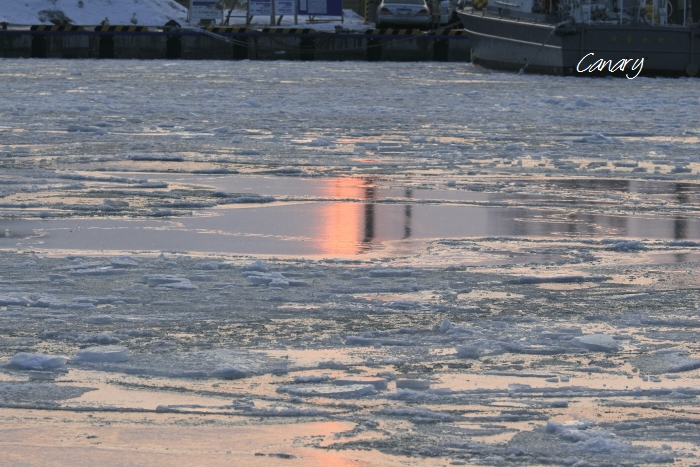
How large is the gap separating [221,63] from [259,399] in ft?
101

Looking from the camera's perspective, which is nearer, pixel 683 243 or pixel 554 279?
pixel 554 279

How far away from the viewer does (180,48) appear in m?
37.5

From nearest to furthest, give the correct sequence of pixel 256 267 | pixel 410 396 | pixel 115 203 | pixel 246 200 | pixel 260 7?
1. pixel 410 396
2. pixel 256 267
3. pixel 115 203
4. pixel 246 200
5. pixel 260 7

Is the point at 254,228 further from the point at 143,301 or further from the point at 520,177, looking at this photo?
the point at 520,177

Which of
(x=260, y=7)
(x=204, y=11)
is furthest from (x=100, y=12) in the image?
(x=204, y=11)

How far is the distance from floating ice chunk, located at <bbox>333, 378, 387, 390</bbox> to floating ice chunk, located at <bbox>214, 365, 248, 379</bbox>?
0.96 feet

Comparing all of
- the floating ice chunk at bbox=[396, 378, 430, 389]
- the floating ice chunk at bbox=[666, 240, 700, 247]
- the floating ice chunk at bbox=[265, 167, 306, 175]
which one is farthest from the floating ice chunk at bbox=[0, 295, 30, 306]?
the floating ice chunk at bbox=[265, 167, 306, 175]

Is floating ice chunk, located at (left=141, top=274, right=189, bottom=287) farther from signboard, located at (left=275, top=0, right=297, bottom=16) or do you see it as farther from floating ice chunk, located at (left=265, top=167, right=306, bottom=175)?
signboard, located at (left=275, top=0, right=297, bottom=16)

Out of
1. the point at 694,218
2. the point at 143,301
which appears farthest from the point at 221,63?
the point at 143,301

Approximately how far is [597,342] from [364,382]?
95cm

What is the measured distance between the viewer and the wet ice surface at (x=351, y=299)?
3.96 meters

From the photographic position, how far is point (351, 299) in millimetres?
5789

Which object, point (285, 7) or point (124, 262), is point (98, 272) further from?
point (285, 7)

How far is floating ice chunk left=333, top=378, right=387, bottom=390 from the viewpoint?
14.4 feet
